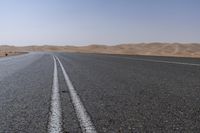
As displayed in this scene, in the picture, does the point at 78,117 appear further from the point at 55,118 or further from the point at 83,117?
the point at 55,118

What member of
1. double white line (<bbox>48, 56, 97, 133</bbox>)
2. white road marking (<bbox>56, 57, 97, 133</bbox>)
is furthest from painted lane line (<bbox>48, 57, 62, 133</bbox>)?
white road marking (<bbox>56, 57, 97, 133</bbox>)

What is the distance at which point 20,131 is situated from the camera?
13.0 feet

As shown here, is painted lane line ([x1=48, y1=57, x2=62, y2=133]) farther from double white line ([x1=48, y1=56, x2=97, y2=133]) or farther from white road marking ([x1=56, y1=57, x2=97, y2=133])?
white road marking ([x1=56, y1=57, x2=97, y2=133])

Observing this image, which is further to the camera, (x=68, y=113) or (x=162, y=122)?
(x=68, y=113)

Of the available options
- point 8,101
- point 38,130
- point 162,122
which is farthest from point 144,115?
point 8,101

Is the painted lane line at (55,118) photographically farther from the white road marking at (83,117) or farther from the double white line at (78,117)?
the white road marking at (83,117)

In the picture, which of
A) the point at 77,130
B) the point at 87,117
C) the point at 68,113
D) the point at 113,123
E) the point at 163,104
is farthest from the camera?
the point at 163,104

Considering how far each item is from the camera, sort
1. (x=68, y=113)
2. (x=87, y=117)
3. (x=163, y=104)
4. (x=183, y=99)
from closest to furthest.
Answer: (x=87, y=117) → (x=68, y=113) → (x=163, y=104) → (x=183, y=99)

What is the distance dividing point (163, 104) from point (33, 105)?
230cm

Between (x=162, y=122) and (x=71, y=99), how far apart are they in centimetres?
251

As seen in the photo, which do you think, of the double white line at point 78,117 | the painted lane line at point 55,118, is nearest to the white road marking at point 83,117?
the double white line at point 78,117

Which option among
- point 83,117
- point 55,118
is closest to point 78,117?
point 83,117

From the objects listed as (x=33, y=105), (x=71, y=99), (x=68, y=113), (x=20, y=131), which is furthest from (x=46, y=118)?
(x=71, y=99)

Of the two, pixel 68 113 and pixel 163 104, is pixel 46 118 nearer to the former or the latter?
pixel 68 113
